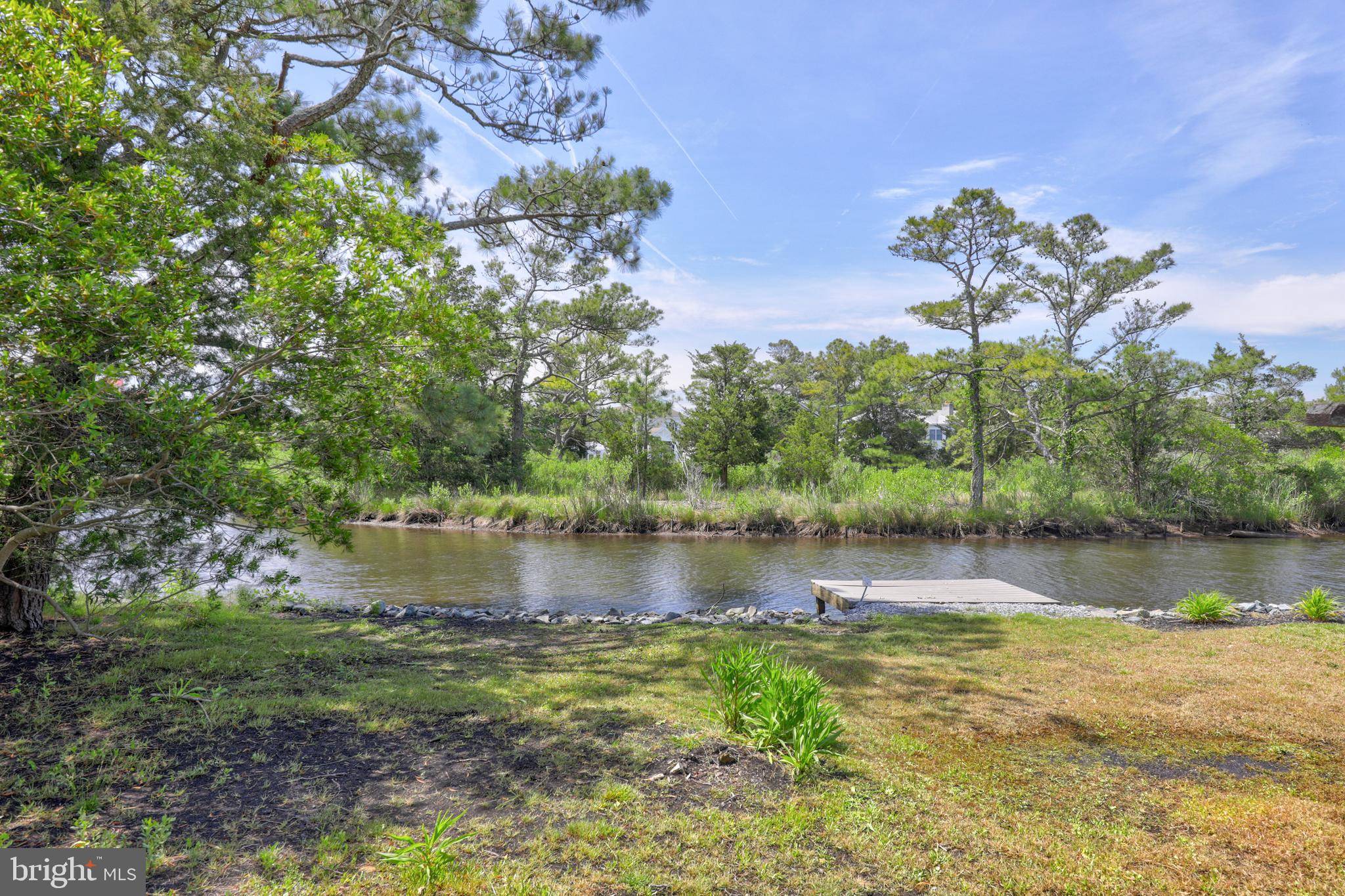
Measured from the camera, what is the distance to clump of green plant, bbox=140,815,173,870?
7.12 ft

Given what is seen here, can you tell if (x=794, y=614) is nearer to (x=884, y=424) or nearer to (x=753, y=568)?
(x=753, y=568)

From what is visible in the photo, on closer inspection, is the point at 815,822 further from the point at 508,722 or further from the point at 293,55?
the point at 293,55

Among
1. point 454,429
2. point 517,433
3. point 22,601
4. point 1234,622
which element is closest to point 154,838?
point 22,601

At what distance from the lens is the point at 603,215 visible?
7.88m

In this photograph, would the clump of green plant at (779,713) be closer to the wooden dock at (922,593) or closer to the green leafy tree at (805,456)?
the wooden dock at (922,593)

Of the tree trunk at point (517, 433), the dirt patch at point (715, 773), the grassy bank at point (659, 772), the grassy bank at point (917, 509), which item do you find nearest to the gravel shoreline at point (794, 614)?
the grassy bank at point (659, 772)

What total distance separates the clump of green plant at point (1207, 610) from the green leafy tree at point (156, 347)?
25.9 ft

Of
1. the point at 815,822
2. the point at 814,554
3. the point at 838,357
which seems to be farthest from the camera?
the point at 838,357

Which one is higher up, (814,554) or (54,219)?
(54,219)

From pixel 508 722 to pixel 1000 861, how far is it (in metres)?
2.49

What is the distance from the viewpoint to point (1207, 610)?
6910 millimetres

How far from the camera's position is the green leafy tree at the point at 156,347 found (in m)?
3.02

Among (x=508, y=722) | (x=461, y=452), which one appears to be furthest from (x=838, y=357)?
Result: (x=508, y=722)

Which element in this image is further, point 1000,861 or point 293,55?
point 293,55
